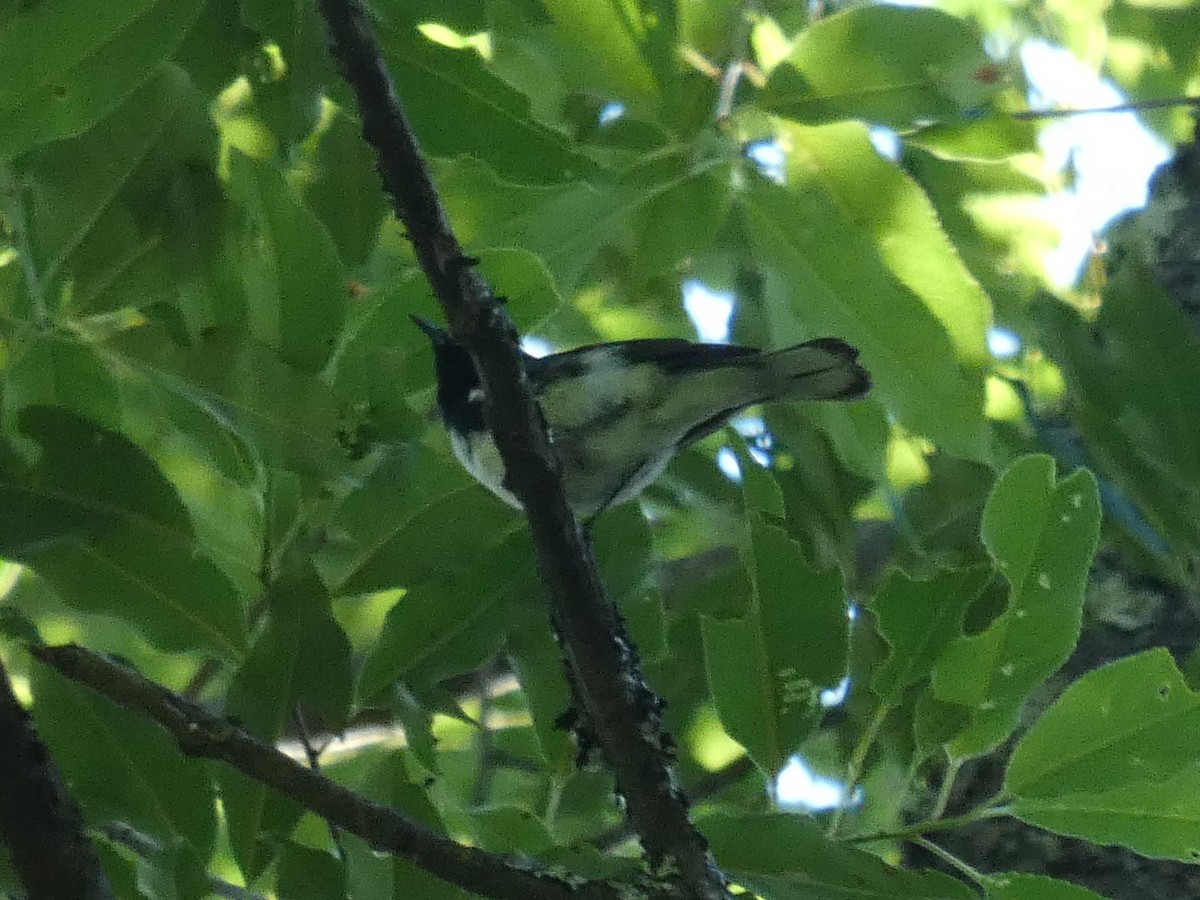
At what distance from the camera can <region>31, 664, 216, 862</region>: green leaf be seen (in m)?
1.51

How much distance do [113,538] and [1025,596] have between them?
1.01m

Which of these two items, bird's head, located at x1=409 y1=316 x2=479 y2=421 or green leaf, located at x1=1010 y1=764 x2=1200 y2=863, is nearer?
green leaf, located at x1=1010 y1=764 x2=1200 y2=863

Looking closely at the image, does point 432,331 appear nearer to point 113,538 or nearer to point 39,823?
point 113,538

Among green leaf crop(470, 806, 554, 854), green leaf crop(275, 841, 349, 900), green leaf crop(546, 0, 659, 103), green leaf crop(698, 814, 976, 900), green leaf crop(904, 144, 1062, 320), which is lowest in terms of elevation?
green leaf crop(698, 814, 976, 900)

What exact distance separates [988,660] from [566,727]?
51 centimetres

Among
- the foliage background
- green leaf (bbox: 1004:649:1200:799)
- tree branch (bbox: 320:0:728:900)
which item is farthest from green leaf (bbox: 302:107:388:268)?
green leaf (bbox: 1004:649:1200:799)

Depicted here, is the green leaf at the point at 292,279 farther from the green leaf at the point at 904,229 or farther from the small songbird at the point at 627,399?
the green leaf at the point at 904,229

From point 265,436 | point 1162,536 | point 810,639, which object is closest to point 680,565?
point 1162,536

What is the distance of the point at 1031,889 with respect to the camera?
1.39 meters

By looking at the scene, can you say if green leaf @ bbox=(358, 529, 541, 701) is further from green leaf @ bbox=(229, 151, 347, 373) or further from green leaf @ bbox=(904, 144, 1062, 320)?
green leaf @ bbox=(904, 144, 1062, 320)

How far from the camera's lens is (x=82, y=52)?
1.38 meters

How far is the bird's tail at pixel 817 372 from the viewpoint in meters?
1.94

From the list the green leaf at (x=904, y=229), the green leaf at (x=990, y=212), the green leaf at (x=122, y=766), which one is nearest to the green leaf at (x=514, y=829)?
the green leaf at (x=122, y=766)

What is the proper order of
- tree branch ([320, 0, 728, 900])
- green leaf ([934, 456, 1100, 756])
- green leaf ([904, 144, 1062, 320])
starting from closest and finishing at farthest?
1. tree branch ([320, 0, 728, 900])
2. green leaf ([934, 456, 1100, 756])
3. green leaf ([904, 144, 1062, 320])
